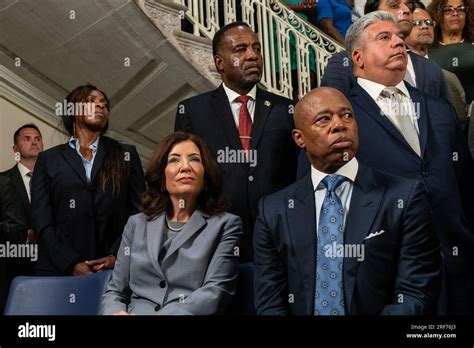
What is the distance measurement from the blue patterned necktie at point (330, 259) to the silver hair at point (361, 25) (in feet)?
2.10

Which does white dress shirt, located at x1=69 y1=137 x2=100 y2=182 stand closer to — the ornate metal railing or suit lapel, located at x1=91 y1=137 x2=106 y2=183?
suit lapel, located at x1=91 y1=137 x2=106 y2=183

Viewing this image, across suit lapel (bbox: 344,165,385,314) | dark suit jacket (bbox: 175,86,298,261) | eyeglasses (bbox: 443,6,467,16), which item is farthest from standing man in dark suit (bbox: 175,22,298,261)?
eyeglasses (bbox: 443,6,467,16)

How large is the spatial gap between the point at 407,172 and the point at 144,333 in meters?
1.17

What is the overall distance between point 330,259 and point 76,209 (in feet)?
3.72

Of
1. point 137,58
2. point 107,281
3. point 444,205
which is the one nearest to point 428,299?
point 444,205

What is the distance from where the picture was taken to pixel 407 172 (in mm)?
3748

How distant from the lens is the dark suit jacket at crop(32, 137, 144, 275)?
4027 millimetres

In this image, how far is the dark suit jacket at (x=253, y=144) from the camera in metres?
3.92

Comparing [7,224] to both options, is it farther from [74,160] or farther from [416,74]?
[416,74]

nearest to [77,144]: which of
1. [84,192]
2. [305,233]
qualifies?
[84,192]

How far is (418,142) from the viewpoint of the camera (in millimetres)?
3801

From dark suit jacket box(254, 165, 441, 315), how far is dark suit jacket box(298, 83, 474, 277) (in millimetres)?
199

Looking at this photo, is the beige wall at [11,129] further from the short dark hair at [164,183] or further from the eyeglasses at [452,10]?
the eyeglasses at [452,10]

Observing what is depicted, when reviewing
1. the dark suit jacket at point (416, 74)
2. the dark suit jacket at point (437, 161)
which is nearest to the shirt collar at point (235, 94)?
the dark suit jacket at point (416, 74)
